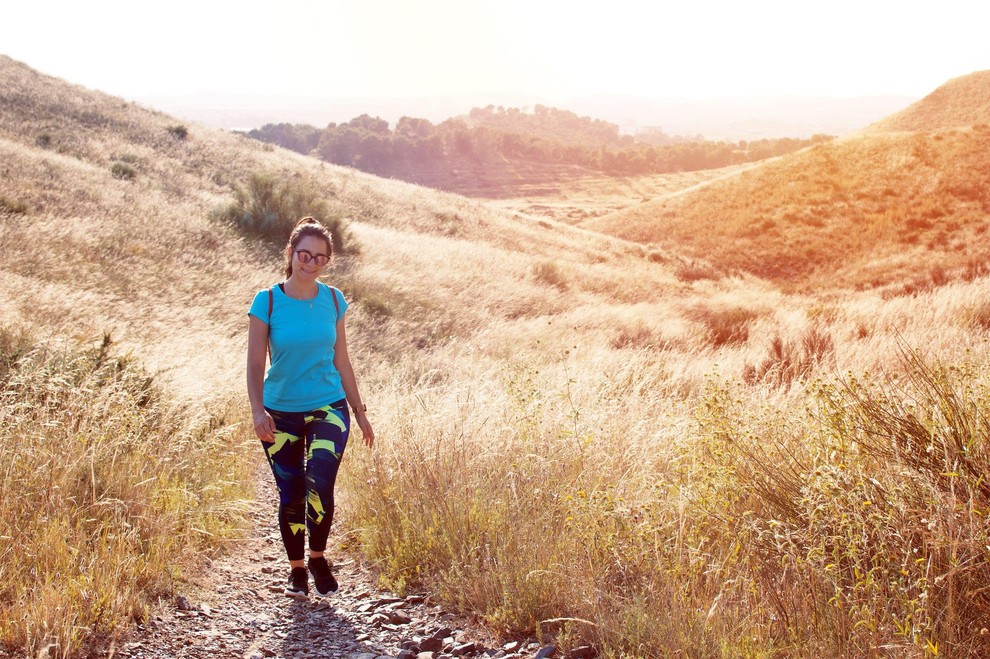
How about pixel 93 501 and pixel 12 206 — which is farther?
pixel 12 206

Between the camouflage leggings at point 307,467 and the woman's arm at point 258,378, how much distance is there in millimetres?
121

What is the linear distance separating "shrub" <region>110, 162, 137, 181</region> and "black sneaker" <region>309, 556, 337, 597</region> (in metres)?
20.2

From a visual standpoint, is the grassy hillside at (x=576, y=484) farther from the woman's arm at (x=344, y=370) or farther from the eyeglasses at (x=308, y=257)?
the eyeglasses at (x=308, y=257)

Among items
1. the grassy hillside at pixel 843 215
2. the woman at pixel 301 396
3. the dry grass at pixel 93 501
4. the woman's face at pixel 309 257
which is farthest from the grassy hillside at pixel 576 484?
the grassy hillside at pixel 843 215

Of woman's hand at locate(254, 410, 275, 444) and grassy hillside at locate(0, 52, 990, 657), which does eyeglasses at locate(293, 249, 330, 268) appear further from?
grassy hillside at locate(0, 52, 990, 657)

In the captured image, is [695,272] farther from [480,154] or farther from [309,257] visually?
[480,154]

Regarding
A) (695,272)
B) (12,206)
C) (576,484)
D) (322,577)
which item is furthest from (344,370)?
(695,272)

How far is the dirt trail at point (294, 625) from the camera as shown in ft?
10.1

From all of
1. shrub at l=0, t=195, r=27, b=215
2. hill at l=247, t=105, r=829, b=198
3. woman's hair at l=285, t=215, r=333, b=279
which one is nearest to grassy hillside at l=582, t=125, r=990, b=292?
woman's hair at l=285, t=215, r=333, b=279

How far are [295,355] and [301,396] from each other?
0.22 metres

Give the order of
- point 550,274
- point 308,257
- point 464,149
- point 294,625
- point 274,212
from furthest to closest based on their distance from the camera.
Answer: point 464,149
point 550,274
point 274,212
point 308,257
point 294,625

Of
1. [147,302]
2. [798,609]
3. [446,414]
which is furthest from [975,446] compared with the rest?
[147,302]

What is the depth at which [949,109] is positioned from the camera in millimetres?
46406

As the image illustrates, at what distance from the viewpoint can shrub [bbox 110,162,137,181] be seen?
20.7 metres
